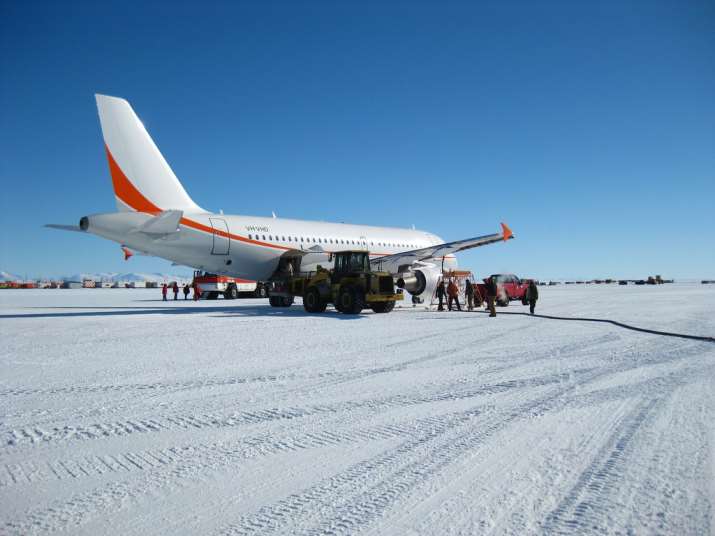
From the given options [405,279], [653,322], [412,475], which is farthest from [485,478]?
[405,279]

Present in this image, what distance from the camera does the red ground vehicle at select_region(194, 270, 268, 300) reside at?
32938 mm

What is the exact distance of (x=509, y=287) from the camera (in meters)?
25.4

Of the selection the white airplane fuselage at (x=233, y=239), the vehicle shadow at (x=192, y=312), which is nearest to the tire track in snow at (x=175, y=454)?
the vehicle shadow at (x=192, y=312)

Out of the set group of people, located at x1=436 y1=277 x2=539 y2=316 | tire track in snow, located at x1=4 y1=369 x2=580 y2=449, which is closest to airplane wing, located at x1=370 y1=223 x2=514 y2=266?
group of people, located at x1=436 y1=277 x2=539 y2=316

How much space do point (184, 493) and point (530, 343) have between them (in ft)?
25.7

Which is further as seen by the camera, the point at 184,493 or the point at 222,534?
the point at 184,493

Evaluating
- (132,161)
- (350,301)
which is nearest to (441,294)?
(350,301)

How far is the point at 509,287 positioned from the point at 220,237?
46.2 ft

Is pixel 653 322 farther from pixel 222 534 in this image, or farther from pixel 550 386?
pixel 222 534

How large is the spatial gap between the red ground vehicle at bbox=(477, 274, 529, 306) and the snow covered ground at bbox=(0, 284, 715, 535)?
15.7 m

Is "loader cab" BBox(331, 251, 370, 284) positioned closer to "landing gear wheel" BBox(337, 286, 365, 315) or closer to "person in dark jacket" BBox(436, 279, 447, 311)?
"landing gear wheel" BBox(337, 286, 365, 315)

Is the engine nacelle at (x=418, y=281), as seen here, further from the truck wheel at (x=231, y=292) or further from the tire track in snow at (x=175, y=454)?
the tire track in snow at (x=175, y=454)

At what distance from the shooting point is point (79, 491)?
2.88m

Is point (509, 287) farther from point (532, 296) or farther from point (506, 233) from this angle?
point (532, 296)
